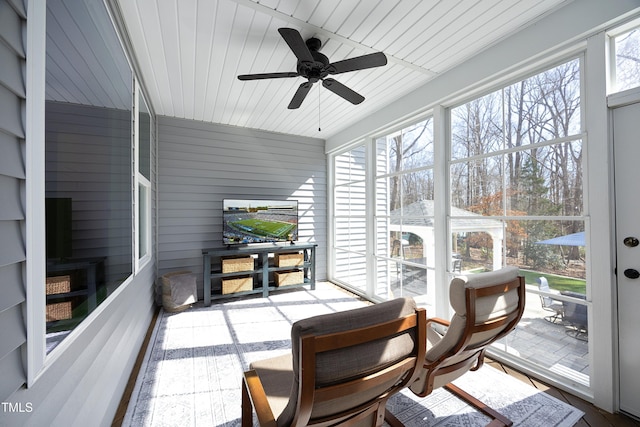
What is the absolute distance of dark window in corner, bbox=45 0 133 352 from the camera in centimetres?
99

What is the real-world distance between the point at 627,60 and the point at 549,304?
180cm

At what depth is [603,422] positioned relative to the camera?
170 centimetres

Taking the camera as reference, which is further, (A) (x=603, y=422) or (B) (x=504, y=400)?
(B) (x=504, y=400)

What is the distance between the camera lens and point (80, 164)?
1.20 metres

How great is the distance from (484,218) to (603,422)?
1.57m

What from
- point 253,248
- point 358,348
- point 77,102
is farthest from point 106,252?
point 253,248

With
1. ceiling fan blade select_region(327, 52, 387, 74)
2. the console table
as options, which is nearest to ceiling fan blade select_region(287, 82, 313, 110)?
ceiling fan blade select_region(327, 52, 387, 74)

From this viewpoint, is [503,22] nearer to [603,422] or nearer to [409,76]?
[409,76]

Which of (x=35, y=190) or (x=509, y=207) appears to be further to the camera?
(x=509, y=207)

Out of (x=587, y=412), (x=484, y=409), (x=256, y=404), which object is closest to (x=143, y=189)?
(x=256, y=404)

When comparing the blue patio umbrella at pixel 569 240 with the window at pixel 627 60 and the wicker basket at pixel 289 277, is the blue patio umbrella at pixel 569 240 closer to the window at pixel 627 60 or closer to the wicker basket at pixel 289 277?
the window at pixel 627 60

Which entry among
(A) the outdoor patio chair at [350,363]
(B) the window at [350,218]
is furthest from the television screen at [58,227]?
(B) the window at [350,218]

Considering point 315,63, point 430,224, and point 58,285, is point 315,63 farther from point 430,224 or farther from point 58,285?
point 430,224

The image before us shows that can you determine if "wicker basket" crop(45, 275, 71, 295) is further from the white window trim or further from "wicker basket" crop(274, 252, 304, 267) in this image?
"wicker basket" crop(274, 252, 304, 267)
